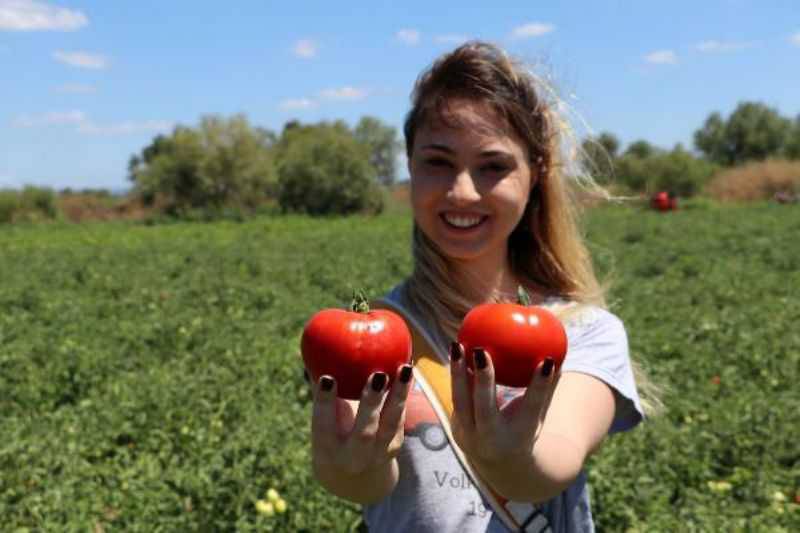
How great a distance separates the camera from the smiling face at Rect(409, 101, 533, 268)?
1822 millimetres

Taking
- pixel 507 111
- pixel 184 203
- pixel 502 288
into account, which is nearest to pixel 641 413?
pixel 502 288

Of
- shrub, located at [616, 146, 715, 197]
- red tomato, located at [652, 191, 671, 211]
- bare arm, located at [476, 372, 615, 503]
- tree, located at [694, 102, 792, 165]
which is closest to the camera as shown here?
bare arm, located at [476, 372, 615, 503]

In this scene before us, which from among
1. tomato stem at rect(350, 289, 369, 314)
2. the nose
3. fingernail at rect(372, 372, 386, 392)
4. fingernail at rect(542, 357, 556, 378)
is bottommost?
fingernail at rect(372, 372, 386, 392)

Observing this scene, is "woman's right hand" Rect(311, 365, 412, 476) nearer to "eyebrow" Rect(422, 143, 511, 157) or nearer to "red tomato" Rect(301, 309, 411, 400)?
"red tomato" Rect(301, 309, 411, 400)

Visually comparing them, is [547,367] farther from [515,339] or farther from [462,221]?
[462,221]

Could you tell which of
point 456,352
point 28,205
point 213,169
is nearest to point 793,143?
point 213,169

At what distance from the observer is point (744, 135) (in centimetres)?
6412

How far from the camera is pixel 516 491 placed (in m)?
1.51

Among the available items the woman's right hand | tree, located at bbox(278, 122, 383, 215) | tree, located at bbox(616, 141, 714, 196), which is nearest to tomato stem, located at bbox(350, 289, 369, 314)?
the woman's right hand

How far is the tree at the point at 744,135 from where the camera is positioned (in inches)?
2440

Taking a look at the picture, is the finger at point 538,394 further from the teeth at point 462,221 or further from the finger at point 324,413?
the teeth at point 462,221

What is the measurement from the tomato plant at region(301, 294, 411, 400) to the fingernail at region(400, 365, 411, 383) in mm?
47

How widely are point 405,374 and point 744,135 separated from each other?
68.9m

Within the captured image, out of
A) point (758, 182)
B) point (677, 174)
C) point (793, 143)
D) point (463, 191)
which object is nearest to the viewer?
point (463, 191)
